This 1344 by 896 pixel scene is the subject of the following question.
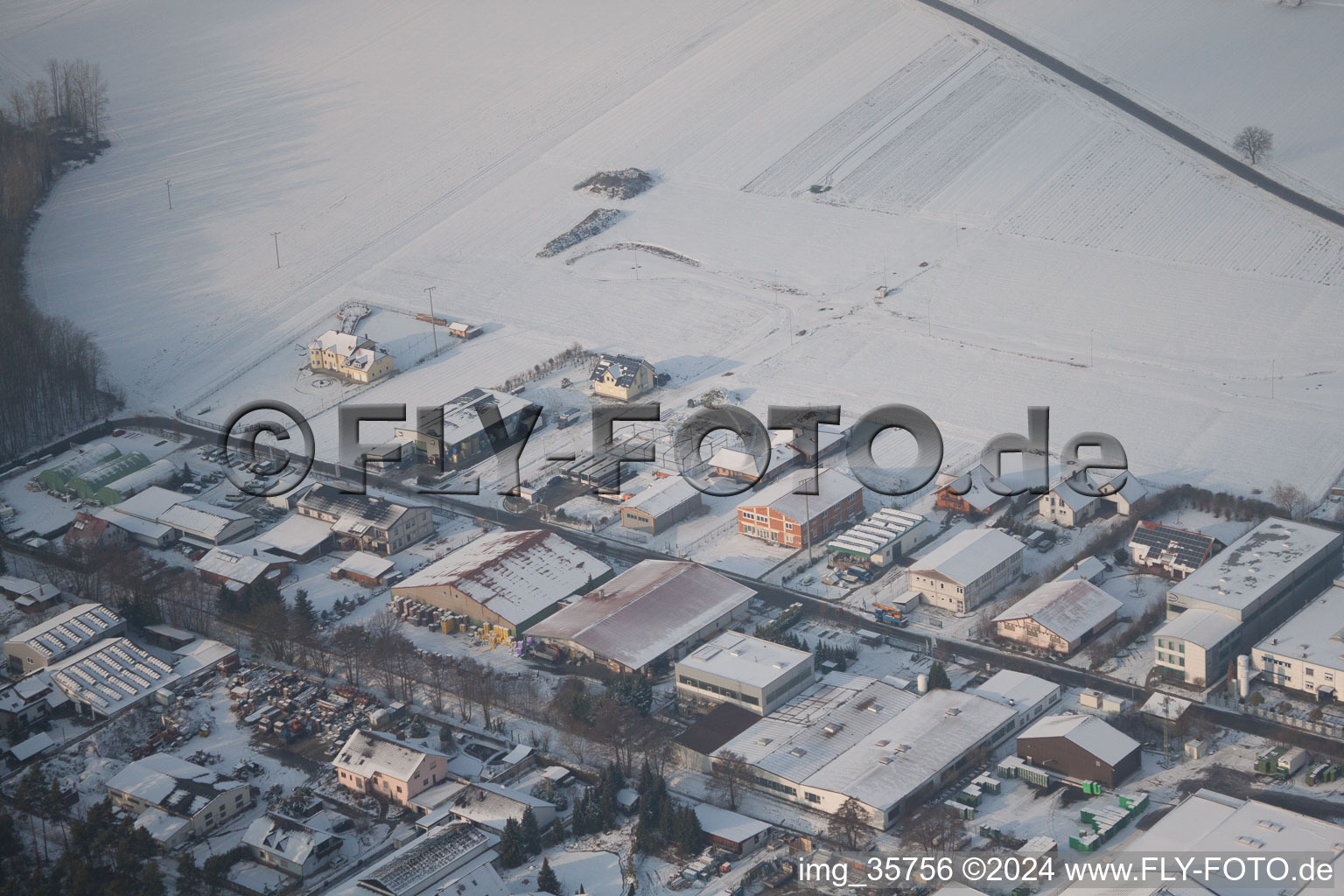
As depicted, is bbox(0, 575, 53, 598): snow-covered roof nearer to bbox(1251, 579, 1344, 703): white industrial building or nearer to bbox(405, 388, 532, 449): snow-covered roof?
bbox(405, 388, 532, 449): snow-covered roof

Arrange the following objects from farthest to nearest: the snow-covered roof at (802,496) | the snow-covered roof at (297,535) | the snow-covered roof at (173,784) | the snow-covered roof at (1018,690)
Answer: the snow-covered roof at (297,535), the snow-covered roof at (802,496), the snow-covered roof at (1018,690), the snow-covered roof at (173,784)

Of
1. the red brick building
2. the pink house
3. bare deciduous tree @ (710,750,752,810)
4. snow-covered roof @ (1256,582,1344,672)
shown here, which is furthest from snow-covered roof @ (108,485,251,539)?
snow-covered roof @ (1256,582,1344,672)

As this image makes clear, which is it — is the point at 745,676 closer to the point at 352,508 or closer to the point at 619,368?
the point at 352,508

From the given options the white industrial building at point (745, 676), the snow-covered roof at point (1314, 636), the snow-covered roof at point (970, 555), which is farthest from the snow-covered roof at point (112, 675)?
the snow-covered roof at point (1314, 636)

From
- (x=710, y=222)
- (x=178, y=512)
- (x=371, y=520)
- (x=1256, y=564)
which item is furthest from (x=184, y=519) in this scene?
(x=1256, y=564)

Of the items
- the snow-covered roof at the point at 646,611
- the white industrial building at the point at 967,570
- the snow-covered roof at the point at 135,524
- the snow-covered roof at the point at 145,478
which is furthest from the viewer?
the snow-covered roof at the point at 145,478

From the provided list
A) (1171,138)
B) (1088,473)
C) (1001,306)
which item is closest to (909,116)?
(1171,138)

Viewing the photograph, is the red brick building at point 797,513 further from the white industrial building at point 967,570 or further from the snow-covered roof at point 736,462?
the white industrial building at point 967,570

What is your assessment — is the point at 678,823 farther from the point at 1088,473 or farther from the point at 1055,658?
the point at 1088,473
